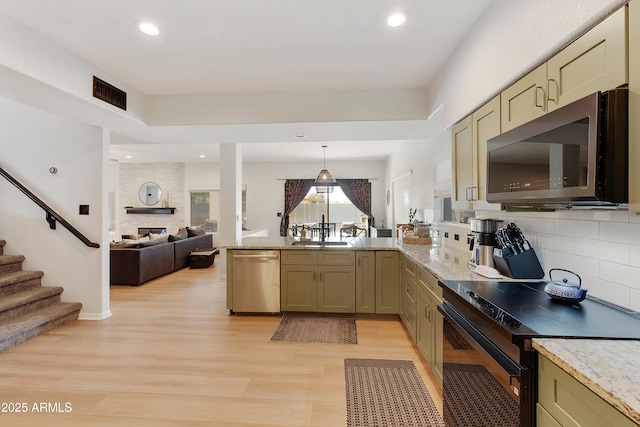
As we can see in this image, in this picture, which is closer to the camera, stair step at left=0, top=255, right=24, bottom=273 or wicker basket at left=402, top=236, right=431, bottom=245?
stair step at left=0, top=255, right=24, bottom=273

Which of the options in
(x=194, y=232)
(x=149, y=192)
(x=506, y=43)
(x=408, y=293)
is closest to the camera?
(x=506, y=43)

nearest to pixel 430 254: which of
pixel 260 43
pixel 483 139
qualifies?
pixel 483 139

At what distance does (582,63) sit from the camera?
1.17 metres

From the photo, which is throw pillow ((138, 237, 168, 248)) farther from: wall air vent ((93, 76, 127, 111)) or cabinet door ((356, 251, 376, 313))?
cabinet door ((356, 251, 376, 313))

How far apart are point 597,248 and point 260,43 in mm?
2478

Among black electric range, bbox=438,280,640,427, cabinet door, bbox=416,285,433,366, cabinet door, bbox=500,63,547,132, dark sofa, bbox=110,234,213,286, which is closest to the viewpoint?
black electric range, bbox=438,280,640,427

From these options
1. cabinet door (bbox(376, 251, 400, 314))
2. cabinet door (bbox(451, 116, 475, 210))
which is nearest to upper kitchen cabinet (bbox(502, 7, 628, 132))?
cabinet door (bbox(451, 116, 475, 210))

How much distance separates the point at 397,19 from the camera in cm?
202

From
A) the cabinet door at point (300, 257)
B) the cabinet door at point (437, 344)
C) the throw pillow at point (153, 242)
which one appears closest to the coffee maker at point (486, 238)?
the cabinet door at point (437, 344)

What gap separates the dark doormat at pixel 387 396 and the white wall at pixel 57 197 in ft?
10.4

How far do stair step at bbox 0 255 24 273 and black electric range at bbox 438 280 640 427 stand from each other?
4.65m

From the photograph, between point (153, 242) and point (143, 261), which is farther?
point (153, 242)

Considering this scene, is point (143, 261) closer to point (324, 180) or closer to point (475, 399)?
point (324, 180)

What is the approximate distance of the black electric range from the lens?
1.06m
